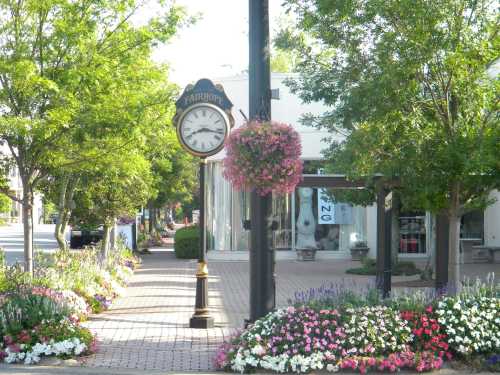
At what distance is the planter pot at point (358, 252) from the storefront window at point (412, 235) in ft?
5.00

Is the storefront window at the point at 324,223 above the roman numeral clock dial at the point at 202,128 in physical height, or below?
below

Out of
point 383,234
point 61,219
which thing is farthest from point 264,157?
point 61,219

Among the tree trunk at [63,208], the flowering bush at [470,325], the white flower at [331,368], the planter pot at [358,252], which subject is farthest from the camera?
the planter pot at [358,252]

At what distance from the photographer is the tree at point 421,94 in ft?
31.3

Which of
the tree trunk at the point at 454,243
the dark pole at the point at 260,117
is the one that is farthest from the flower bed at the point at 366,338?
the tree trunk at the point at 454,243

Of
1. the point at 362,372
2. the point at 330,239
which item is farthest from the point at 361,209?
the point at 362,372

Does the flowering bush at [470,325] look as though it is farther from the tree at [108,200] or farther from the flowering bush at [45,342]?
the tree at [108,200]

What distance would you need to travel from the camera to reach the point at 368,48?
10.6 meters

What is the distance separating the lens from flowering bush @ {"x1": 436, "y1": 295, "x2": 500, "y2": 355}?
8758mm

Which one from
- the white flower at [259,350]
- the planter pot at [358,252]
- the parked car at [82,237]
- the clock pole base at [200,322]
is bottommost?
the clock pole base at [200,322]

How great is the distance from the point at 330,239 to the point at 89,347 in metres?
19.9

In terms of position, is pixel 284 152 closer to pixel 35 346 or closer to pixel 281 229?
pixel 35 346

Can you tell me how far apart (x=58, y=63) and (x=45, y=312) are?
188 inches

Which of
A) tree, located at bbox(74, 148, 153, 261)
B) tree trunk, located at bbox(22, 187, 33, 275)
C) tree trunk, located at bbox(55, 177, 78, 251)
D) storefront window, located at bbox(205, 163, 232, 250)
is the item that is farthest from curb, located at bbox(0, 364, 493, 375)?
storefront window, located at bbox(205, 163, 232, 250)
